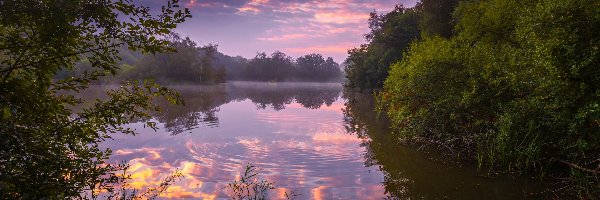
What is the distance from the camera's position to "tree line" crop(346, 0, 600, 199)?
1019cm

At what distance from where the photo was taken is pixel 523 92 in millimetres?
12586

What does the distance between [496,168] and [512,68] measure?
11.7ft

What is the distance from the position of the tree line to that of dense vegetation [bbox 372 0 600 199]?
3 centimetres

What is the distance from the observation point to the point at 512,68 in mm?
12695

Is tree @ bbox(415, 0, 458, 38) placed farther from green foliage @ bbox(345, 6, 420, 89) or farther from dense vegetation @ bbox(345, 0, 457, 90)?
green foliage @ bbox(345, 6, 420, 89)

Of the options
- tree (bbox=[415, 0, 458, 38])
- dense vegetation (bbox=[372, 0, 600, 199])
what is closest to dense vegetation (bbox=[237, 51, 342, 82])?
tree (bbox=[415, 0, 458, 38])

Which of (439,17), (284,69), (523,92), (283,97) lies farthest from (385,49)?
(284,69)

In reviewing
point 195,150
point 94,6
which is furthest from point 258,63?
point 94,6

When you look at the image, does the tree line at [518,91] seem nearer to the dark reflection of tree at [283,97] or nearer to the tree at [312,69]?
the dark reflection of tree at [283,97]

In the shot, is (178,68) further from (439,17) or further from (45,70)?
(45,70)

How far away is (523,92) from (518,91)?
205mm

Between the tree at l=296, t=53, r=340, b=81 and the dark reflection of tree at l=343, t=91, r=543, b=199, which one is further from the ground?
the tree at l=296, t=53, r=340, b=81

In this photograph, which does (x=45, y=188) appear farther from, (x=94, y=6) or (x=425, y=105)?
(x=425, y=105)

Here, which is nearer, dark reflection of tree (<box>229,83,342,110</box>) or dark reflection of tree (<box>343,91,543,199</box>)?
dark reflection of tree (<box>343,91,543,199</box>)
